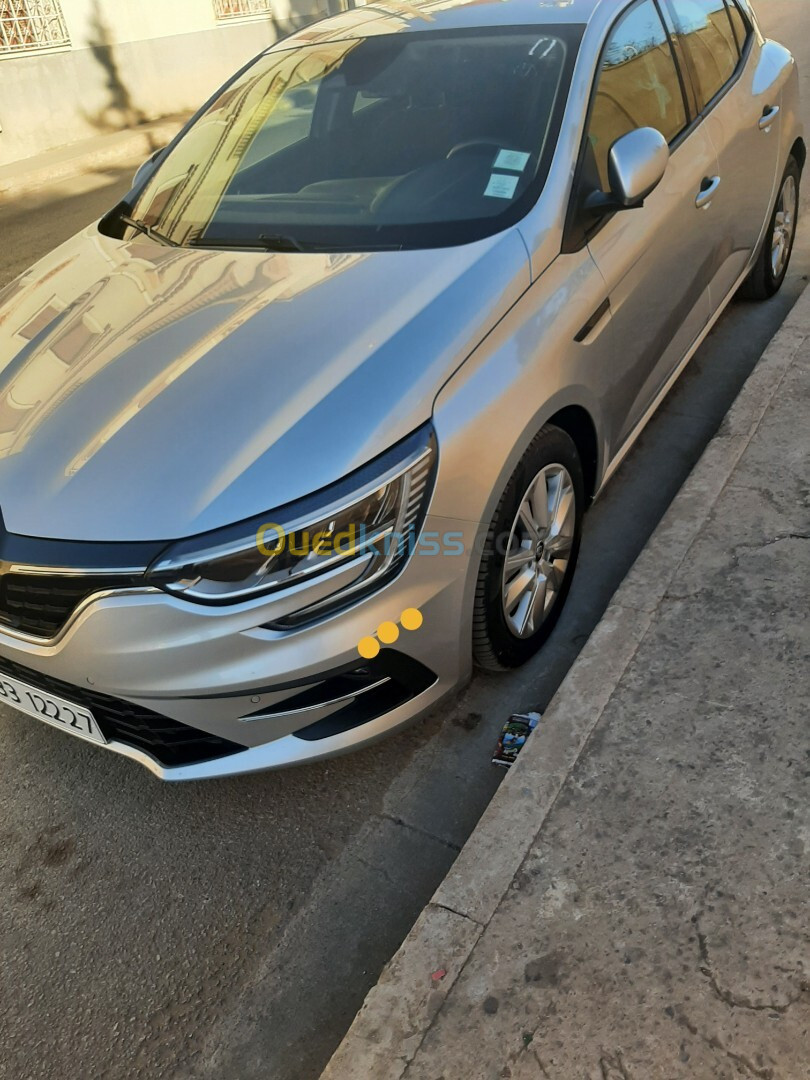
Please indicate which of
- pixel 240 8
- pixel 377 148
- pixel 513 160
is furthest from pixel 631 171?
pixel 240 8

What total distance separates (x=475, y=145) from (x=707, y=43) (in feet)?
5.08

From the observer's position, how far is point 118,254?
2895 millimetres

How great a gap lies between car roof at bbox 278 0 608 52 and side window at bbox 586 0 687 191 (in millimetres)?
157

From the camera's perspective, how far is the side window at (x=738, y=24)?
389cm

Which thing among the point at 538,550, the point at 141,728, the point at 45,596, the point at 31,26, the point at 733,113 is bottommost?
the point at 538,550

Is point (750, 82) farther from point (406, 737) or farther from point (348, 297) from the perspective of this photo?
point (406, 737)

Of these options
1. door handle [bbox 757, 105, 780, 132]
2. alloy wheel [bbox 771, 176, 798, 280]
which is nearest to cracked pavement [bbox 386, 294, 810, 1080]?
door handle [bbox 757, 105, 780, 132]

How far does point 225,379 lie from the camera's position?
2166 millimetres

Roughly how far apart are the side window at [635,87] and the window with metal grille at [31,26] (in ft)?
30.1

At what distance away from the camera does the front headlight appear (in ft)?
6.18

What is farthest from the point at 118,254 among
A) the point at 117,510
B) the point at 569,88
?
the point at 569,88

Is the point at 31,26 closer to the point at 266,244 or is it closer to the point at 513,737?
the point at 266,244

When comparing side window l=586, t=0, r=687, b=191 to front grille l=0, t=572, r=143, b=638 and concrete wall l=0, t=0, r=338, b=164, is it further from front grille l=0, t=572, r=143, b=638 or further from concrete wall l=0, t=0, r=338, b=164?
concrete wall l=0, t=0, r=338, b=164

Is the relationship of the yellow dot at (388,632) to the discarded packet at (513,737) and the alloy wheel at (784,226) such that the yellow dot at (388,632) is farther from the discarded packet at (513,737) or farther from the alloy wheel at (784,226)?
the alloy wheel at (784,226)
